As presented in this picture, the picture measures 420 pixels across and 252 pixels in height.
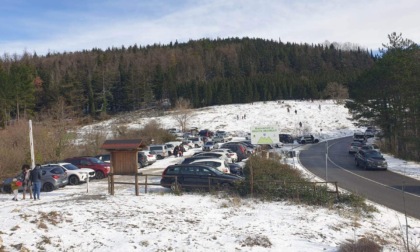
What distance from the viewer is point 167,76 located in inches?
4259

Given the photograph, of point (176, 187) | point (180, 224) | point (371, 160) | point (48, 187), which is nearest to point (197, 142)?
point (371, 160)

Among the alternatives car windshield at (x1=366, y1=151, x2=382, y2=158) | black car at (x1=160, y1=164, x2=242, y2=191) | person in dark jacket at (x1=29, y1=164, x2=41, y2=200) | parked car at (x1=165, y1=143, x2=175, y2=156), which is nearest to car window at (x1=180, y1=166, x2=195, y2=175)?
black car at (x1=160, y1=164, x2=242, y2=191)

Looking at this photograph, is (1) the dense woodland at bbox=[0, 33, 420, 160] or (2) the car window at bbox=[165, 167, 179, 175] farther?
(1) the dense woodland at bbox=[0, 33, 420, 160]

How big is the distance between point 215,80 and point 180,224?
101m

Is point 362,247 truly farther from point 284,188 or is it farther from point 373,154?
point 373,154

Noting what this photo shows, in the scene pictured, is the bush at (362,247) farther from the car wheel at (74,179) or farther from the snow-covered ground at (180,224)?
the car wheel at (74,179)

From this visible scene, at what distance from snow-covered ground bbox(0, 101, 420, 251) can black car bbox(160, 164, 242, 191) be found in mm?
721

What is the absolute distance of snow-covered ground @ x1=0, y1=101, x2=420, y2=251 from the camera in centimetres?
1214

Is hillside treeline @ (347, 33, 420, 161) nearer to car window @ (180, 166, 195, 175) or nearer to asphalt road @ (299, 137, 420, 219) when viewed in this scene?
asphalt road @ (299, 137, 420, 219)

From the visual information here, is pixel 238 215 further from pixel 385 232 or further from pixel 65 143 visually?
pixel 65 143

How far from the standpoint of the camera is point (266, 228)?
45.9 feet

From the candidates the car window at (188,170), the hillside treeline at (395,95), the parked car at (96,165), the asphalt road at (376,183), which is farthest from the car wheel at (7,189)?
the hillside treeline at (395,95)

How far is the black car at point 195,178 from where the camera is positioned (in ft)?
64.2

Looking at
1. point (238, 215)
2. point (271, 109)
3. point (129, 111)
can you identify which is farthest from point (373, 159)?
point (129, 111)
